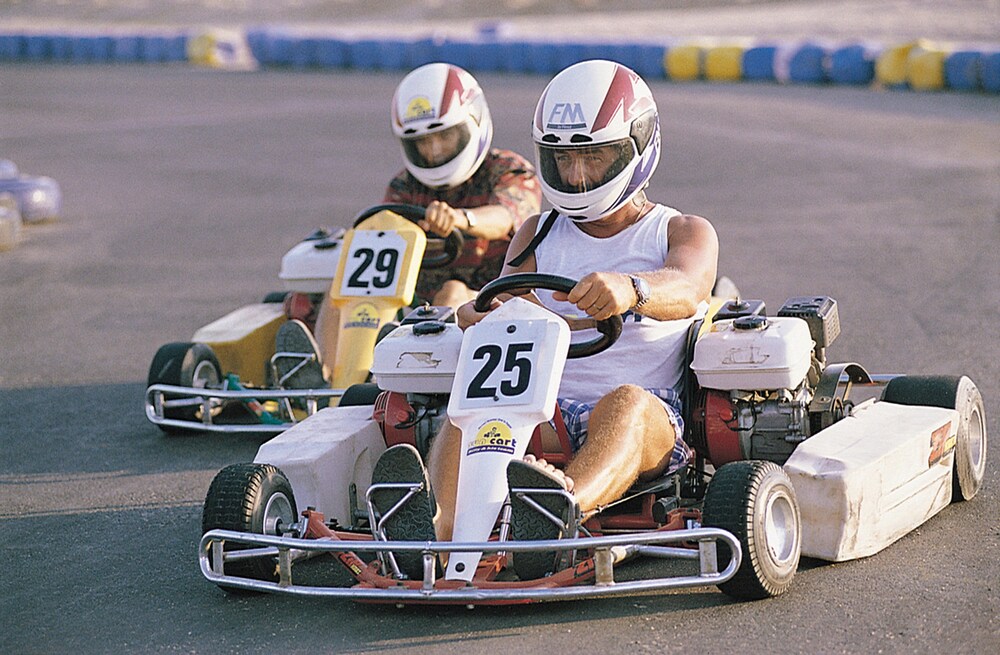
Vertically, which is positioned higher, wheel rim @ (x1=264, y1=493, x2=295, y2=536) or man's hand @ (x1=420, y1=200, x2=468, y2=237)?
man's hand @ (x1=420, y1=200, x2=468, y2=237)

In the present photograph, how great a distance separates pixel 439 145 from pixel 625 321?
242cm

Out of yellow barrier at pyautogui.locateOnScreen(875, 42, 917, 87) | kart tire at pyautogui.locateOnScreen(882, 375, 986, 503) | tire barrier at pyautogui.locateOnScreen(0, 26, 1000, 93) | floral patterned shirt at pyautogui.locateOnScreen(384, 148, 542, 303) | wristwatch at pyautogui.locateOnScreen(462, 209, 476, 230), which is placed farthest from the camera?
yellow barrier at pyautogui.locateOnScreen(875, 42, 917, 87)

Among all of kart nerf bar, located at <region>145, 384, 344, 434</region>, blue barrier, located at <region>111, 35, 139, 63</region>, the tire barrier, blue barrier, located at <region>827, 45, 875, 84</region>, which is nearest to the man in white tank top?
kart nerf bar, located at <region>145, 384, 344, 434</region>

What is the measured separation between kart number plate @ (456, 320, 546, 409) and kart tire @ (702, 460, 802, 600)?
24.0 inches

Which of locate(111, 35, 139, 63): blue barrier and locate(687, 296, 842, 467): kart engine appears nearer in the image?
locate(687, 296, 842, 467): kart engine

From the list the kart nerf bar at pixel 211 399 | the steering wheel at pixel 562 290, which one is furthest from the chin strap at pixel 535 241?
the kart nerf bar at pixel 211 399

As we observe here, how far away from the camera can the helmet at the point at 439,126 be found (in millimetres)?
7055

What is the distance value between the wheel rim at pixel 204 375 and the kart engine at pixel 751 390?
2540mm

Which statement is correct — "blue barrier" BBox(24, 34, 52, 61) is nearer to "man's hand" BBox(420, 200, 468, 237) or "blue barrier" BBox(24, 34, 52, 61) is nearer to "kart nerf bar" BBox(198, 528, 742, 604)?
"man's hand" BBox(420, 200, 468, 237)

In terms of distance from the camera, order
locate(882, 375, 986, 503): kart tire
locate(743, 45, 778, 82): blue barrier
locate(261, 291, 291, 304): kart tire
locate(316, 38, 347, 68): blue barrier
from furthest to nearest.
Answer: locate(316, 38, 347, 68): blue barrier → locate(743, 45, 778, 82): blue barrier → locate(261, 291, 291, 304): kart tire → locate(882, 375, 986, 503): kart tire

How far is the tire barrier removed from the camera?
18281 mm

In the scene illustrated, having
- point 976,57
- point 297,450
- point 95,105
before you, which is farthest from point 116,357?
point 95,105

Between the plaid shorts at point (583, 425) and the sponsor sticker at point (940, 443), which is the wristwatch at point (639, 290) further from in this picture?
the sponsor sticker at point (940, 443)

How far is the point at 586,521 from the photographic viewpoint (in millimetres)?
4562
